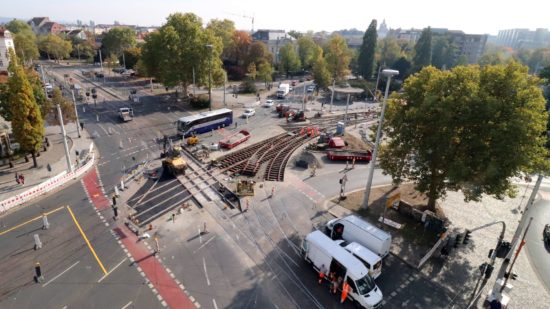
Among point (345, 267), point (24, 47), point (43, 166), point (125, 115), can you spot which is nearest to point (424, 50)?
point (125, 115)

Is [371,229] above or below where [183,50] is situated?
below

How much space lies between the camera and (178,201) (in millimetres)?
29969

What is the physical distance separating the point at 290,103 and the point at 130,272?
57.2 meters

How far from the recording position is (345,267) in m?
18.9

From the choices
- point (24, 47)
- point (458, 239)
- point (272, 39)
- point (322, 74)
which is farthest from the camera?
point (272, 39)

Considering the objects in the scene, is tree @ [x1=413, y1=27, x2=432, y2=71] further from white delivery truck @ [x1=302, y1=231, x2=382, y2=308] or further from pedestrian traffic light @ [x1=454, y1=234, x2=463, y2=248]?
white delivery truck @ [x1=302, y1=231, x2=382, y2=308]

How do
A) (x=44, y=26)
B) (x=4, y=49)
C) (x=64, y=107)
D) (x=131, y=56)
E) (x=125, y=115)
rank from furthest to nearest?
(x=44, y=26)
(x=131, y=56)
(x=4, y=49)
(x=125, y=115)
(x=64, y=107)

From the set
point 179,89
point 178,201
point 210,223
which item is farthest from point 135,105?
point 210,223

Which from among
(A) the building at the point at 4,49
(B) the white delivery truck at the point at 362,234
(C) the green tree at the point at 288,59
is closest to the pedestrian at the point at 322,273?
(B) the white delivery truck at the point at 362,234

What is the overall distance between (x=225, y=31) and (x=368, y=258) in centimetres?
10402

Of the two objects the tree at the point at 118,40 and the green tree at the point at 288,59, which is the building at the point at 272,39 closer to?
the green tree at the point at 288,59

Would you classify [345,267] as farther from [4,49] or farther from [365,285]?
[4,49]

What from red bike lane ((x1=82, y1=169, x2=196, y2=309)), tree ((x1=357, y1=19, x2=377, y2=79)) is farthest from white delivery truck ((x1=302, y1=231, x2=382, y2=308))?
tree ((x1=357, y1=19, x2=377, y2=79))

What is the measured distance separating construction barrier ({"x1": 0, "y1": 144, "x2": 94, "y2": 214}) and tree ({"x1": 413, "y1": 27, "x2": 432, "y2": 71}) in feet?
317
